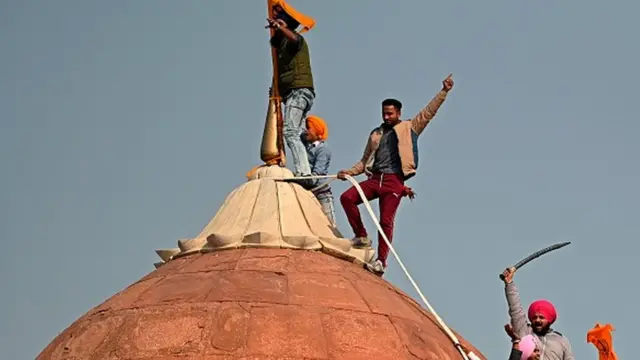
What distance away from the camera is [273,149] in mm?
14828

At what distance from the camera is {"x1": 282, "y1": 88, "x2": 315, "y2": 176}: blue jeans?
583 inches

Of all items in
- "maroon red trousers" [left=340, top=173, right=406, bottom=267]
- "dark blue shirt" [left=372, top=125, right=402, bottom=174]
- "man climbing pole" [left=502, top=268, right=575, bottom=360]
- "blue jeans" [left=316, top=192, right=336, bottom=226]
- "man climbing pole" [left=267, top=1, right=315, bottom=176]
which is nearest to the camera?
"man climbing pole" [left=502, top=268, right=575, bottom=360]

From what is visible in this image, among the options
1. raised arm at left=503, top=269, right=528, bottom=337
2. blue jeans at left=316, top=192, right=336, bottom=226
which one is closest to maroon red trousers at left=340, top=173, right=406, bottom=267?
blue jeans at left=316, top=192, right=336, bottom=226

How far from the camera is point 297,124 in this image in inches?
594

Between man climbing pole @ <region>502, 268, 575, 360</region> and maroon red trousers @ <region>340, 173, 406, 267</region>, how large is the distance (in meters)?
2.61

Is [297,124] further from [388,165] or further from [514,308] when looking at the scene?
[514,308]

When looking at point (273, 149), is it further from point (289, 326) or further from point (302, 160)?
point (289, 326)

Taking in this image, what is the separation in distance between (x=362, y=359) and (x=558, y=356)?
1636mm

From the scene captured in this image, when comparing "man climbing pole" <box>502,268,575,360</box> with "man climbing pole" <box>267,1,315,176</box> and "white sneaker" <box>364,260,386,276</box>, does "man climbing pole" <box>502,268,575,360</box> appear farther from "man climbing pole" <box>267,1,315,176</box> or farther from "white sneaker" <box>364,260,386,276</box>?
"man climbing pole" <box>267,1,315,176</box>

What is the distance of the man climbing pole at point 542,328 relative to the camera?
11.5 metres

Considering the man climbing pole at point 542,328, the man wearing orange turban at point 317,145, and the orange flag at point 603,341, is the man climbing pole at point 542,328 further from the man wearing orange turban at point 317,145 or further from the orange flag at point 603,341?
the man wearing orange turban at point 317,145

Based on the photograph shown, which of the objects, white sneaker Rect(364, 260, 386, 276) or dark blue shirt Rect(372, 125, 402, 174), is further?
dark blue shirt Rect(372, 125, 402, 174)

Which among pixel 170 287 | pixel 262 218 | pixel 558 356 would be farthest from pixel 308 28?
pixel 558 356

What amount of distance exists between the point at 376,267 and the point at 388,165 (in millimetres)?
1313
